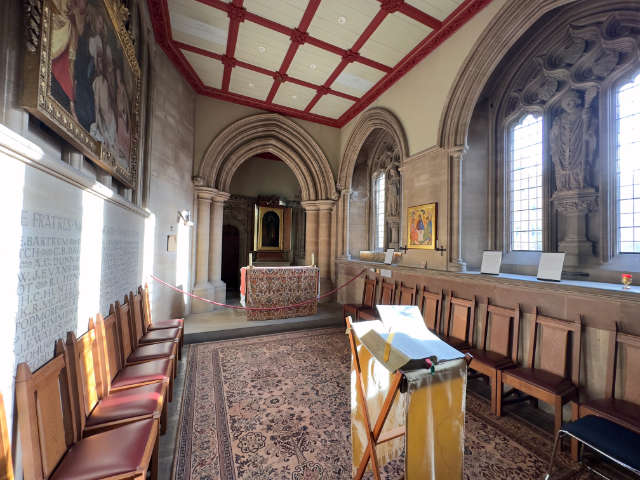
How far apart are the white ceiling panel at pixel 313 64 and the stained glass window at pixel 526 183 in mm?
3446

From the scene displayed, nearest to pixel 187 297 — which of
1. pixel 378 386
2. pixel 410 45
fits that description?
pixel 378 386

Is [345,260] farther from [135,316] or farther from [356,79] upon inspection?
[135,316]

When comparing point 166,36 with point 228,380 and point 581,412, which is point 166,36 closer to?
point 228,380

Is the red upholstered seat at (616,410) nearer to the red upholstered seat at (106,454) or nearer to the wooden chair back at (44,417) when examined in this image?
the red upholstered seat at (106,454)

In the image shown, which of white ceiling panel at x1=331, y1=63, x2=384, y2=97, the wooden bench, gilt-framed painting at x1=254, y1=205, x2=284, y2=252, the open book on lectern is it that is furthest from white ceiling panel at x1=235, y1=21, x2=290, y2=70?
the wooden bench

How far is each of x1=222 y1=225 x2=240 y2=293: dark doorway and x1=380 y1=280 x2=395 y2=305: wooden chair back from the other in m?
6.47

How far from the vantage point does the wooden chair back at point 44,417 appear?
3.84 ft

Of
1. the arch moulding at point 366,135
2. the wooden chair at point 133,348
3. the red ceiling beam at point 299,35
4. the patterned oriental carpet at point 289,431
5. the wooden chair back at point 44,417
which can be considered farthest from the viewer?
the arch moulding at point 366,135

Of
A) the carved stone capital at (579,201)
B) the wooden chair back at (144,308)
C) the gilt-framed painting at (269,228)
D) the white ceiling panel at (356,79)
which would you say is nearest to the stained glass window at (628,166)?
the carved stone capital at (579,201)

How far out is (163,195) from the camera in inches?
195

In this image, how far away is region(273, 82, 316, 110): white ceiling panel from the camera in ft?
Result: 20.2

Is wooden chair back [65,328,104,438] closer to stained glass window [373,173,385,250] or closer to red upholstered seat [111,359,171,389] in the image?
red upholstered seat [111,359,171,389]

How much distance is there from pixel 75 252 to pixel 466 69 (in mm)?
5274

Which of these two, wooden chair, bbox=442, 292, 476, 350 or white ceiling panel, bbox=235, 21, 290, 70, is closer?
wooden chair, bbox=442, 292, 476, 350
